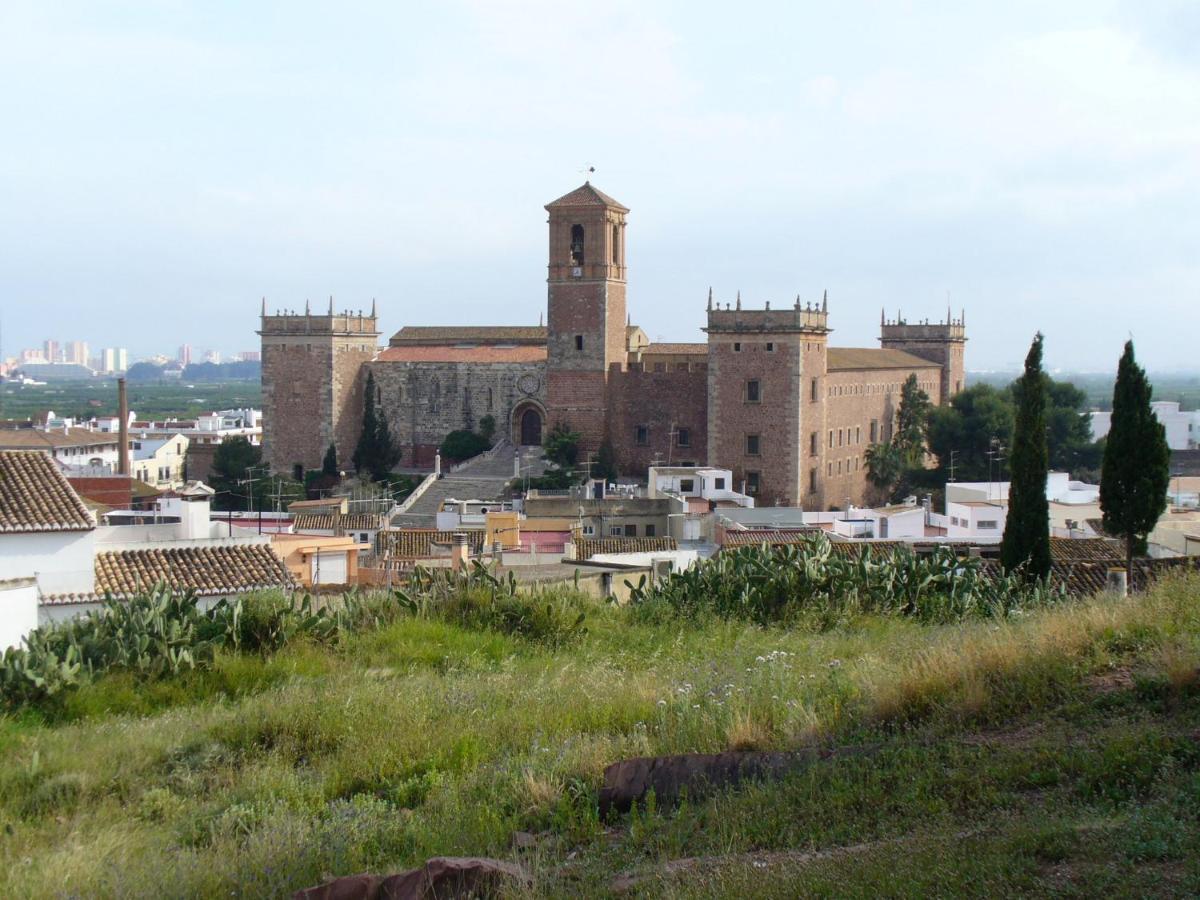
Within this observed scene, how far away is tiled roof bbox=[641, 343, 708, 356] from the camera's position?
44.8 metres

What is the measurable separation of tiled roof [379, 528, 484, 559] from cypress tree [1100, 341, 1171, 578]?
887 centimetres

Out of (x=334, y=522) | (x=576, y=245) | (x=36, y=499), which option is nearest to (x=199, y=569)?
(x=36, y=499)

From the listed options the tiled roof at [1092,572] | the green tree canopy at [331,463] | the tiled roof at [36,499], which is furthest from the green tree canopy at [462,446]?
the tiled roof at [36,499]

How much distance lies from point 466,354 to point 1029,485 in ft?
106

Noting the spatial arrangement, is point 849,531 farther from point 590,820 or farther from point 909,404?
point 590,820

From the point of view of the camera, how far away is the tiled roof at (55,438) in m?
54.7

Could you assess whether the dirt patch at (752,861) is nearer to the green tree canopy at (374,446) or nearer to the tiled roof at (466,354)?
the green tree canopy at (374,446)

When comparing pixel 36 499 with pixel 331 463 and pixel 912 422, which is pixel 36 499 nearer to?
pixel 331 463

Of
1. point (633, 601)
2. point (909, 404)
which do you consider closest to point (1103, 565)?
point (633, 601)

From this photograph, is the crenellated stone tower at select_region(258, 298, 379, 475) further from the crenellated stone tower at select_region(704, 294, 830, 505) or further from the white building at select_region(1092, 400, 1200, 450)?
the white building at select_region(1092, 400, 1200, 450)

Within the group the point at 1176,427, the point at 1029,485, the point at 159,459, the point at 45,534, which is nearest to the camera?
the point at 45,534

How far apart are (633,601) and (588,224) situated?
32463 mm

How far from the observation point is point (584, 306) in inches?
1670

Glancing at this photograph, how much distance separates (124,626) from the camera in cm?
873
